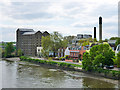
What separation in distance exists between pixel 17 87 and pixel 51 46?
4666 centimetres

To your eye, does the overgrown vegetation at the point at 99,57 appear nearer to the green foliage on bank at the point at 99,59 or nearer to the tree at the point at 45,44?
the green foliage on bank at the point at 99,59

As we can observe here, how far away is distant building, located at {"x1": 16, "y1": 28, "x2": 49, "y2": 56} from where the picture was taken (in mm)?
104375

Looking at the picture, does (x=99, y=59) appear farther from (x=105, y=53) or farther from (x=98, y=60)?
(x=105, y=53)

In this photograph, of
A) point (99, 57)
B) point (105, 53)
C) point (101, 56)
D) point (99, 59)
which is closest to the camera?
point (99, 57)

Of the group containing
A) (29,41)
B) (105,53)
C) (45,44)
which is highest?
(29,41)

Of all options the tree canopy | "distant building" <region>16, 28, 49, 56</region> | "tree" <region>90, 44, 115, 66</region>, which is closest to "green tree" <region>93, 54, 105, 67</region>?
the tree canopy

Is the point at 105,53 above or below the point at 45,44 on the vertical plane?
below

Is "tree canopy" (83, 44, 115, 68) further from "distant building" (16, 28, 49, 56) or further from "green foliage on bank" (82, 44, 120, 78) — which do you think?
"distant building" (16, 28, 49, 56)

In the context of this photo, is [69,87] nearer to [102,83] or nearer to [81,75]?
[102,83]

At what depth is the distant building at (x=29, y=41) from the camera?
10438 cm

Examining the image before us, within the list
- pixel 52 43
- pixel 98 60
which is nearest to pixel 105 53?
pixel 98 60

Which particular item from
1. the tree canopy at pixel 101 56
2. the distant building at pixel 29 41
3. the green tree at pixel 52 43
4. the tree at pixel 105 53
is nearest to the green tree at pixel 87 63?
the tree canopy at pixel 101 56

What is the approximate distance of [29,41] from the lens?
107812 millimetres

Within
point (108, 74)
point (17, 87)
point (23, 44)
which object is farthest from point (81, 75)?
point (23, 44)
